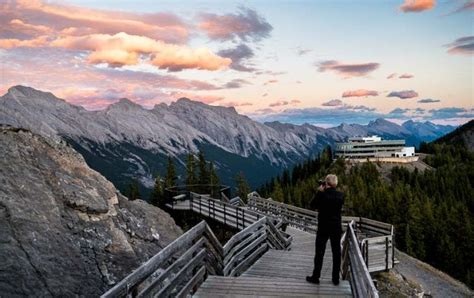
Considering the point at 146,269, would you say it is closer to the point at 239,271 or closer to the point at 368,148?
the point at 239,271

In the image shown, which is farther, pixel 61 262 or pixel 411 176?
pixel 411 176

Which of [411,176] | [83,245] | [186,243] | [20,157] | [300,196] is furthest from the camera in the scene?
[411,176]

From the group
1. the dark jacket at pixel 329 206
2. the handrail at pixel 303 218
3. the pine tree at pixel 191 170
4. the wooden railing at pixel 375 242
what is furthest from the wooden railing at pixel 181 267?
the pine tree at pixel 191 170

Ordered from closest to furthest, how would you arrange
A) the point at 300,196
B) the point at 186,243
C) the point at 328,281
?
the point at 186,243
the point at 328,281
the point at 300,196

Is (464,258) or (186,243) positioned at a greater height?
(186,243)

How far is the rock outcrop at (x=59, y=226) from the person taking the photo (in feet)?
31.8

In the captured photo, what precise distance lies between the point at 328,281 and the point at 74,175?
7.75m

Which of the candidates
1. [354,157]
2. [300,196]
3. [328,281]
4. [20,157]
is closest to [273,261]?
[328,281]

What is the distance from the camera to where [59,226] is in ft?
36.3

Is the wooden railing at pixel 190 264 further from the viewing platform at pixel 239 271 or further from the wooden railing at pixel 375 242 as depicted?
the wooden railing at pixel 375 242

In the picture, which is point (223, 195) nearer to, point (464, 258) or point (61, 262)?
point (61, 262)

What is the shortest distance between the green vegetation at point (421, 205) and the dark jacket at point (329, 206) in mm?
66286

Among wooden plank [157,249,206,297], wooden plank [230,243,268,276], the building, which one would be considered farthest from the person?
the building

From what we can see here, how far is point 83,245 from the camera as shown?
1122 cm
